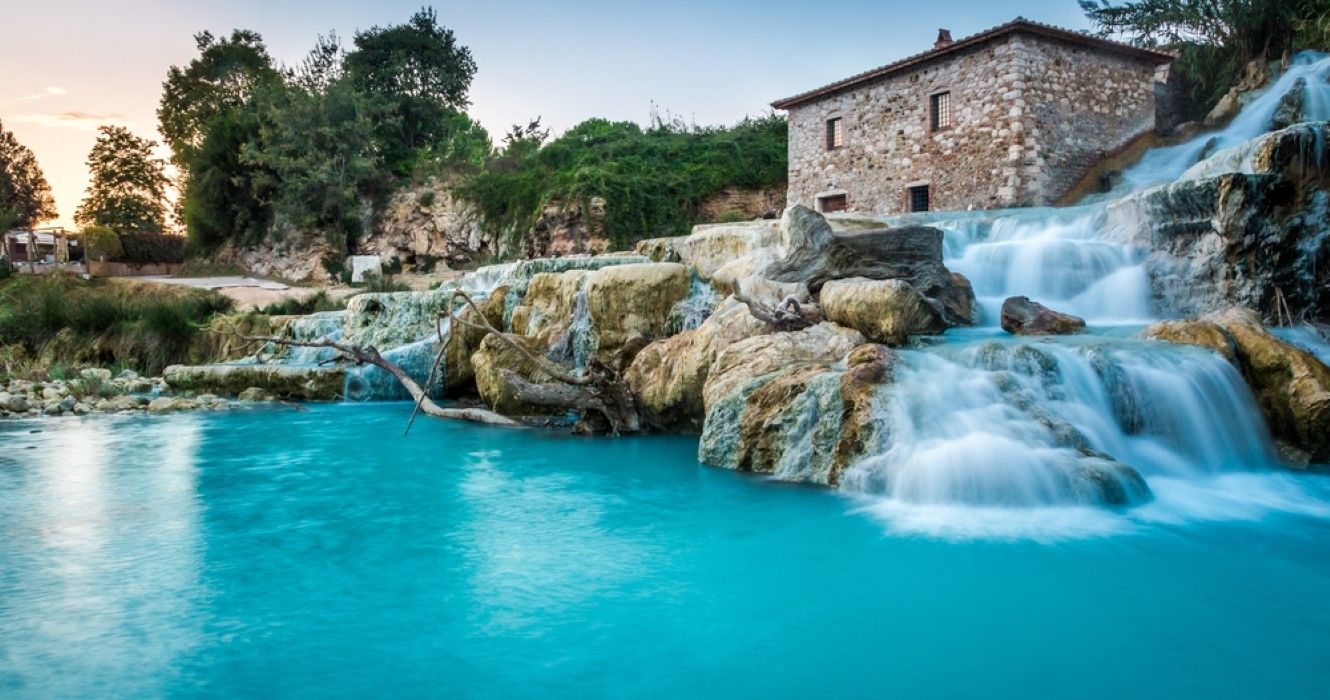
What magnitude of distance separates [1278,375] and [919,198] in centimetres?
1357

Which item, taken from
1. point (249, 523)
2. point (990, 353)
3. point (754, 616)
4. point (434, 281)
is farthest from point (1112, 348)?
point (434, 281)

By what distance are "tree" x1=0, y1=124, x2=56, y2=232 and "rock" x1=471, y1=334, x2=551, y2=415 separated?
36.5 metres

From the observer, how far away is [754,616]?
12.8ft

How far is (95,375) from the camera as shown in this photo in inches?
512

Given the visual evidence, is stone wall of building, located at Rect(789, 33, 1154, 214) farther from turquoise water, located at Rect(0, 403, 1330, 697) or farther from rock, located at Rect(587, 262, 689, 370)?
turquoise water, located at Rect(0, 403, 1330, 697)

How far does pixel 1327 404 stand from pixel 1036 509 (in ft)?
9.89

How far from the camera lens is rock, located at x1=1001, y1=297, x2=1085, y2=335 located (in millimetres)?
8812

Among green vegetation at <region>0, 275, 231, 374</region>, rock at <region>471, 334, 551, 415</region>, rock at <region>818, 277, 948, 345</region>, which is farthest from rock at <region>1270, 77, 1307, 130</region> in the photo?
green vegetation at <region>0, 275, 231, 374</region>

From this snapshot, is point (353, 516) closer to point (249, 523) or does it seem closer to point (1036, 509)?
point (249, 523)

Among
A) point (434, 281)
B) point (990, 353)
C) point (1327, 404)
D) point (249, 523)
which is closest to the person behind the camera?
point (249, 523)

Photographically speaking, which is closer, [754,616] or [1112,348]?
[754,616]

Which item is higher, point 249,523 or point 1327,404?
point 1327,404

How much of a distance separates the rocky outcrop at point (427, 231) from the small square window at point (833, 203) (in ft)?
33.0

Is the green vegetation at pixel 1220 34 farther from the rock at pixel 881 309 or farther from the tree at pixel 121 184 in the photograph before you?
the tree at pixel 121 184
